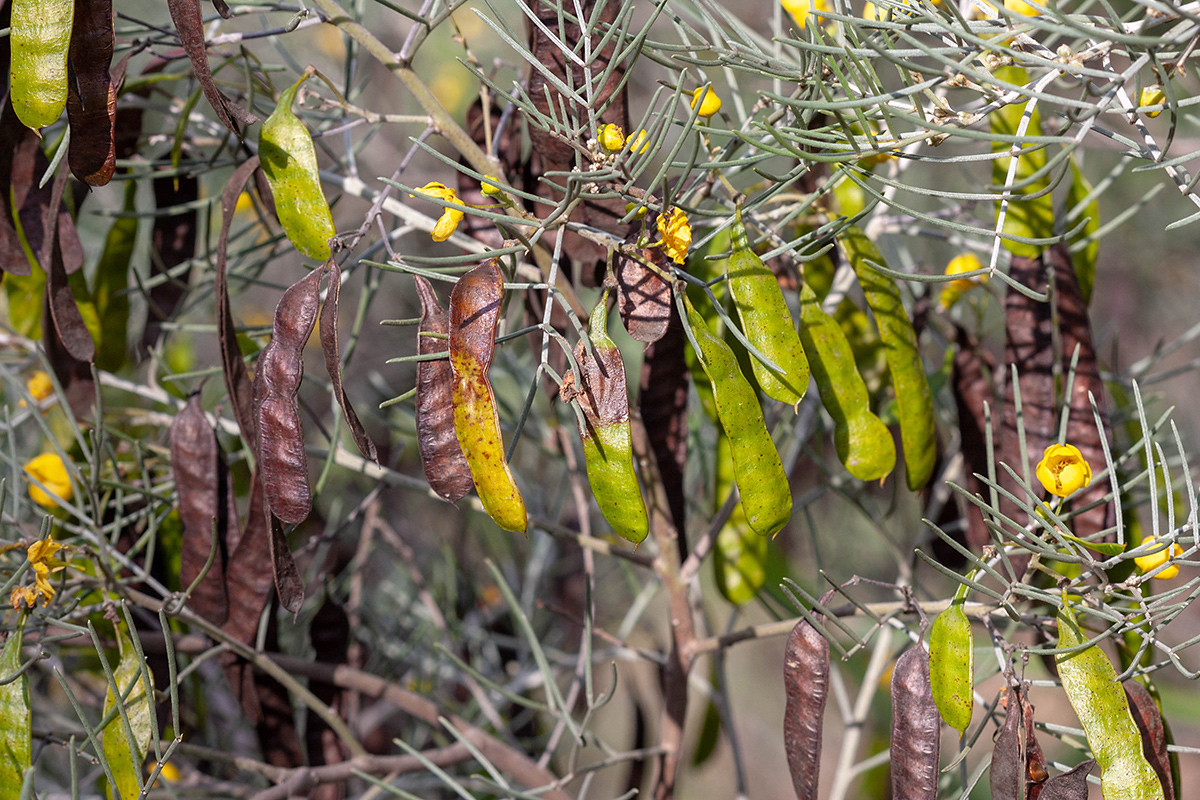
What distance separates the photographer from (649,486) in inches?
26.3

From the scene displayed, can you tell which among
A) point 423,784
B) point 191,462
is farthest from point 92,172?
point 423,784

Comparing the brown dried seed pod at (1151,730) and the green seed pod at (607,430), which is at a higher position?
the green seed pod at (607,430)

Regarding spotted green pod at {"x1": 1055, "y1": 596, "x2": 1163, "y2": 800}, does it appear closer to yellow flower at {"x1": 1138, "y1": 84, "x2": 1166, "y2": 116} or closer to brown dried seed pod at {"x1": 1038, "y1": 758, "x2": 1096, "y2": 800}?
brown dried seed pod at {"x1": 1038, "y1": 758, "x2": 1096, "y2": 800}

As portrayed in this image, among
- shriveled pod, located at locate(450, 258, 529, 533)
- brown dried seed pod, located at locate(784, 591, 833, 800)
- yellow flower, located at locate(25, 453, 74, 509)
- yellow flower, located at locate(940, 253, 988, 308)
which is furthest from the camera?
yellow flower, located at locate(25, 453, 74, 509)

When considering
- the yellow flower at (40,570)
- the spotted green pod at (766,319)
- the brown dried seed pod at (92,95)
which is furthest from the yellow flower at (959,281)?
the yellow flower at (40,570)

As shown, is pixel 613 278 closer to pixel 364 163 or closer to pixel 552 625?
pixel 552 625

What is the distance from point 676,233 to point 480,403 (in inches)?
6.2

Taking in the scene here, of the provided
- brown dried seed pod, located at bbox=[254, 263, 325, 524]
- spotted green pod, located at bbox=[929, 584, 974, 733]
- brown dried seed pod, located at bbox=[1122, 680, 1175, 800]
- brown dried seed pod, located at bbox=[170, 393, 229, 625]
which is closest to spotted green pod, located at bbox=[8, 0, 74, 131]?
brown dried seed pod, located at bbox=[254, 263, 325, 524]

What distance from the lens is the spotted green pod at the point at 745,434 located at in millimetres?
468

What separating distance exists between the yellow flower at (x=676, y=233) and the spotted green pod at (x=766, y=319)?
0.03 metres

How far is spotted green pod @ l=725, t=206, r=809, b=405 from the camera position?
48cm

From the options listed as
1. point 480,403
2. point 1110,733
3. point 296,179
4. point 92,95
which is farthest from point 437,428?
point 1110,733

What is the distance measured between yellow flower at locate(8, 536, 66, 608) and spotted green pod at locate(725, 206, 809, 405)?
0.51 metres

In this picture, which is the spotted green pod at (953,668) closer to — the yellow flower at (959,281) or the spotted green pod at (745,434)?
the spotted green pod at (745,434)
